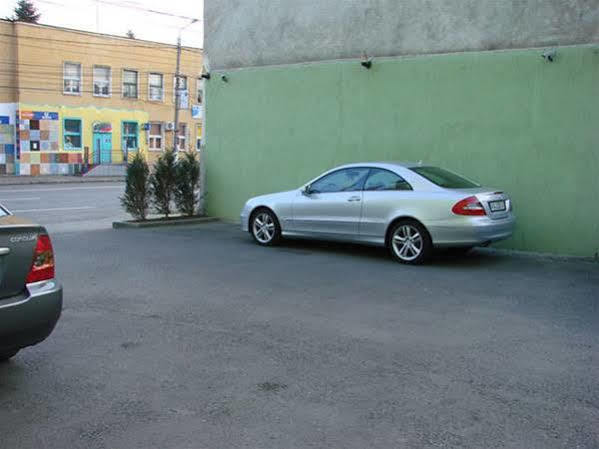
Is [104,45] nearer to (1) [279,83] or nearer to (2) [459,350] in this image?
(1) [279,83]

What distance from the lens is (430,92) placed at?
472 inches

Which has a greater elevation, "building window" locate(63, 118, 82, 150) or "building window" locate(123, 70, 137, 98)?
"building window" locate(123, 70, 137, 98)

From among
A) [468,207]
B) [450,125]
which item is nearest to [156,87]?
[450,125]

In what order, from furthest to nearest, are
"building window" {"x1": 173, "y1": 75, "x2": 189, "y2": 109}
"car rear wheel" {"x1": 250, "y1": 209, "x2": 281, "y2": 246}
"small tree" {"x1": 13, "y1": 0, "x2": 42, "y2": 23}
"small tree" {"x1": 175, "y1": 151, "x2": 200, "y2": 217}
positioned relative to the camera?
"small tree" {"x1": 13, "y1": 0, "x2": 42, "y2": 23}
"building window" {"x1": 173, "y1": 75, "x2": 189, "y2": 109}
"small tree" {"x1": 175, "y1": 151, "x2": 200, "y2": 217}
"car rear wheel" {"x1": 250, "y1": 209, "x2": 281, "y2": 246}

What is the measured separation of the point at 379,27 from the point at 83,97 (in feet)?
95.8

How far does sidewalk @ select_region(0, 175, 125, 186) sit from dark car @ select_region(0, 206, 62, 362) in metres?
28.5

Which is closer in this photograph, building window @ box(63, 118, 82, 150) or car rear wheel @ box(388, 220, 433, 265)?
car rear wheel @ box(388, 220, 433, 265)

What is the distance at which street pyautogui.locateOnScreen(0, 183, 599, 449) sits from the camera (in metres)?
4.07

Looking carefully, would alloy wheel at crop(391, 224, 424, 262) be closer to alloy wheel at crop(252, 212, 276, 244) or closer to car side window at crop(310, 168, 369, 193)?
car side window at crop(310, 168, 369, 193)

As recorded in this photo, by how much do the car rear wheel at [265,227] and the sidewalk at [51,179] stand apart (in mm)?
22683

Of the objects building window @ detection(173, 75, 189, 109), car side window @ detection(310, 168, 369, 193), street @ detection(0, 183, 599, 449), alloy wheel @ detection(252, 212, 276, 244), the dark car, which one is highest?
building window @ detection(173, 75, 189, 109)

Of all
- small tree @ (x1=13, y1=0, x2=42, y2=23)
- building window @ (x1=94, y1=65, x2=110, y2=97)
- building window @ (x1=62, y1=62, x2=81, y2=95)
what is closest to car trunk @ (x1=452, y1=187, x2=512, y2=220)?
building window @ (x1=62, y1=62, x2=81, y2=95)

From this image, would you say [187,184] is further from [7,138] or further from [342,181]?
[7,138]

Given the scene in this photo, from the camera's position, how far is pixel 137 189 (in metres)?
14.5
